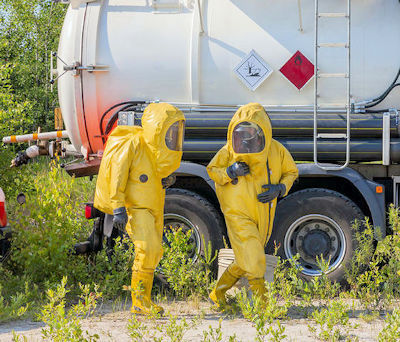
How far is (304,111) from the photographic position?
5.97 m

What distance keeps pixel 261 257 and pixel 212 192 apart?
1.22 metres

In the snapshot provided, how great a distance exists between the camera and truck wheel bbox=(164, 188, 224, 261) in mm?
5949

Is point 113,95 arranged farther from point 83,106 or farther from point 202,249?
point 202,249

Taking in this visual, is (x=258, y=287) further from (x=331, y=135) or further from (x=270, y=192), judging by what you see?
(x=331, y=135)

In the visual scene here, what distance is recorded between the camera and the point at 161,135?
16.8ft

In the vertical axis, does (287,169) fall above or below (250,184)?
above

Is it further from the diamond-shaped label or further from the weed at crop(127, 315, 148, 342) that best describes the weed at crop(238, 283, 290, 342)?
the diamond-shaped label

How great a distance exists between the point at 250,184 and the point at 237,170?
0.20m

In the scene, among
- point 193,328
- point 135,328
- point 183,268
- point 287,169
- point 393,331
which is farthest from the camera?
point 183,268

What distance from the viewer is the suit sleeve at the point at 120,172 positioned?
16.4 feet

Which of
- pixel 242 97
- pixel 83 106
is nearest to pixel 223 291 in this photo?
pixel 242 97

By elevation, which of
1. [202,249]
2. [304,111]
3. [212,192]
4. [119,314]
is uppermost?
[304,111]

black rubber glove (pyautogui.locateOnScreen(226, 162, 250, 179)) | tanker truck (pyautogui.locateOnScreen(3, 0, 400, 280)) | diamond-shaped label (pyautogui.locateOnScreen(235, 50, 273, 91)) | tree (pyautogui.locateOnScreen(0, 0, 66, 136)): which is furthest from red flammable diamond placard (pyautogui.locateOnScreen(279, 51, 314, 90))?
tree (pyautogui.locateOnScreen(0, 0, 66, 136))

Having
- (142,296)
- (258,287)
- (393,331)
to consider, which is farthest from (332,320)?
(142,296)
